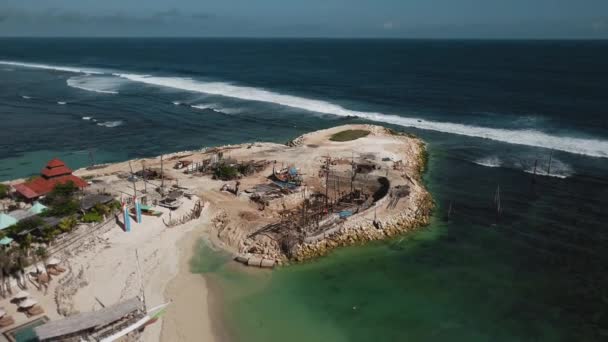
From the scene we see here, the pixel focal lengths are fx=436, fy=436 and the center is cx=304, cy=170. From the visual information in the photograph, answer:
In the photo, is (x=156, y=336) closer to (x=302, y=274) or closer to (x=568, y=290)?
(x=302, y=274)

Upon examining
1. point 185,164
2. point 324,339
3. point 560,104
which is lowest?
point 324,339

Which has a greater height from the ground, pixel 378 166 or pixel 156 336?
pixel 378 166

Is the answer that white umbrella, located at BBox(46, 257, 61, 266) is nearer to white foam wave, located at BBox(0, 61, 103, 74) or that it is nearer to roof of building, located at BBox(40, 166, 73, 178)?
roof of building, located at BBox(40, 166, 73, 178)

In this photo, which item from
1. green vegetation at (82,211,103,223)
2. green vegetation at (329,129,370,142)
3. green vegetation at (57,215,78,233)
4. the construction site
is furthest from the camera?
green vegetation at (329,129,370,142)

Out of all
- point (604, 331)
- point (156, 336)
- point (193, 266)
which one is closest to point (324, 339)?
point (156, 336)

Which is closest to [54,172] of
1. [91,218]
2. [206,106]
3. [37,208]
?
[37,208]

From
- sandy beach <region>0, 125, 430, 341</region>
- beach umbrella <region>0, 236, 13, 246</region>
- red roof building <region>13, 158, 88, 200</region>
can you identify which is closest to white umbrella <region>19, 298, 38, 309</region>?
sandy beach <region>0, 125, 430, 341</region>
